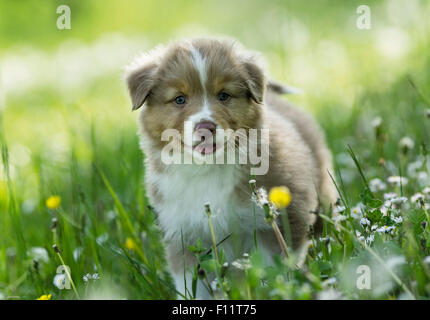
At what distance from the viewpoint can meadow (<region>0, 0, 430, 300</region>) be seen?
8.72 feet

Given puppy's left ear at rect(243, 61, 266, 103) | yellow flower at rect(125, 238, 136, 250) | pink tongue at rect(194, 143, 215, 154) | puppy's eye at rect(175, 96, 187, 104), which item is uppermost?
puppy's left ear at rect(243, 61, 266, 103)

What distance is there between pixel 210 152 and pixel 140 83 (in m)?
0.61

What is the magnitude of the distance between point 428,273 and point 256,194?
33.1 inches

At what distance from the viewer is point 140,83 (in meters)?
3.50

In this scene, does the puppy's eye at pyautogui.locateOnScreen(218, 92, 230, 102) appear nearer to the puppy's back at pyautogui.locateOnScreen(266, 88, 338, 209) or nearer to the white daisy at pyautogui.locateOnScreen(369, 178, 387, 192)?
the puppy's back at pyautogui.locateOnScreen(266, 88, 338, 209)

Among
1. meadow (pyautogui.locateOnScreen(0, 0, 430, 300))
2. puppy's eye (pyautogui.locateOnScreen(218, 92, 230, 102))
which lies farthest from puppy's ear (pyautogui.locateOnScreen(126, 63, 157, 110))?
meadow (pyautogui.locateOnScreen(0, 0, 430, 300))

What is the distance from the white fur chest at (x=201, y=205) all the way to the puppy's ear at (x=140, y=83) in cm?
43

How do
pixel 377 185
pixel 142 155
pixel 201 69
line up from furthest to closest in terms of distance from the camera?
pixel 142 155
pixel 377 185
pixel 201 69

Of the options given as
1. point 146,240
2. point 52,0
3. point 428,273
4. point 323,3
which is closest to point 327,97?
point 146,240

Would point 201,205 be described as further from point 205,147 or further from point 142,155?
point 142,155

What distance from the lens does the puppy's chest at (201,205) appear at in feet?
11.0

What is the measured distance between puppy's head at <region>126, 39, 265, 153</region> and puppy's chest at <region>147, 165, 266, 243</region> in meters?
0.24

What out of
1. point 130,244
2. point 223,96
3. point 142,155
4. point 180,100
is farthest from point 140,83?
point 142,155
